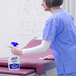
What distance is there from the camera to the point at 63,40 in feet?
3.83

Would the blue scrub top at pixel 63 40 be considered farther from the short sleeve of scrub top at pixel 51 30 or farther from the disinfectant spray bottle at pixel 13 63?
the disinfectant spray bottle at pixel 13 63

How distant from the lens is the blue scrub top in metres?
1.15

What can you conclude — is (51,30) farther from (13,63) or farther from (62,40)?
(13,63)

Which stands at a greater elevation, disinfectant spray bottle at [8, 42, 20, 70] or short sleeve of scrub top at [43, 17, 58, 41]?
short sleeve of scrub top at [43, 17, 58, 41]

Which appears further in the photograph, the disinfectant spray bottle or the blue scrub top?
the disinfectant spray bottle

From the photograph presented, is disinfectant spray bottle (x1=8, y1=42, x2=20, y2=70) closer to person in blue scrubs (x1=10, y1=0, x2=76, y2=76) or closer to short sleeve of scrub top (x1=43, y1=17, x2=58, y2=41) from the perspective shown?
person in blue scrubs (x1=10, y1=0, x2=76, y2=76)

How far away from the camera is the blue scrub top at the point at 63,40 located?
45.4 inches

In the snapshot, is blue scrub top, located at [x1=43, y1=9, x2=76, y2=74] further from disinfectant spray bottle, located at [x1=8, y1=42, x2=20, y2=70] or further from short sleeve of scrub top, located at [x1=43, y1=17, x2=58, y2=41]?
disinfectant spray bottle, located at [x1=8, y1=42, x2=20, y2=70]

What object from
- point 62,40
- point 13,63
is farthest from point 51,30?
point 13,63

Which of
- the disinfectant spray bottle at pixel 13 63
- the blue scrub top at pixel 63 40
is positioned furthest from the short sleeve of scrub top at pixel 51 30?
the disinfectant spray bottle at pixel 13 63

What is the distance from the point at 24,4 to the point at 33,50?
5.79 ft

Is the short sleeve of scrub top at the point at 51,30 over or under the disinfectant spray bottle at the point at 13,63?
over

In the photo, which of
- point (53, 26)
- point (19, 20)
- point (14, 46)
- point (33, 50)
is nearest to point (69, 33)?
point (53, 26)

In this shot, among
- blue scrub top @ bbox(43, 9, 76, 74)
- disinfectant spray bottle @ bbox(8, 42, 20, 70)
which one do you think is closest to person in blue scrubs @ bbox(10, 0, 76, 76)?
blue scrub top @ bbox(43, 9, 76, 74)
